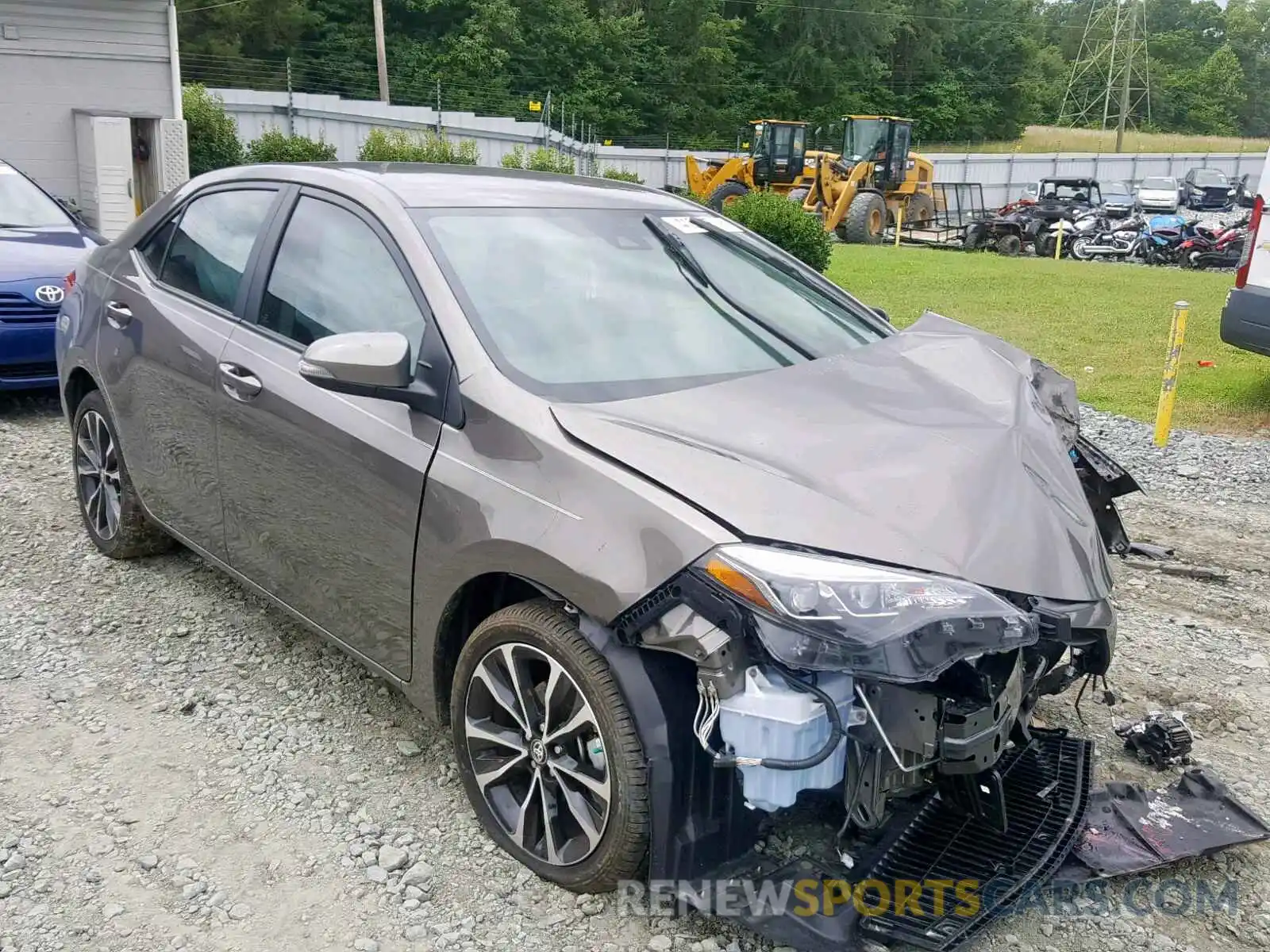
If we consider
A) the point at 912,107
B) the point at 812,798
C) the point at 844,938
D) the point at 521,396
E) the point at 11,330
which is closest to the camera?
the point at 844,938

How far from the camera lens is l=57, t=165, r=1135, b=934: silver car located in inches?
91.0

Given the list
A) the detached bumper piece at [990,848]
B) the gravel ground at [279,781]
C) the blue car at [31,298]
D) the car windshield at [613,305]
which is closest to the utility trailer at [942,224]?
the blue car at [31,298]

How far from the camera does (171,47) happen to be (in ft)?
51.1

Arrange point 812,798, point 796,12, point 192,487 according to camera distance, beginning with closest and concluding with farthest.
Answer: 1. point 812,798
2. point 192,487
3. point 796,12

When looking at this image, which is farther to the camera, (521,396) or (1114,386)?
(1114,386)

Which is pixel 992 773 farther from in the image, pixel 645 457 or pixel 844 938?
pixel 645 457

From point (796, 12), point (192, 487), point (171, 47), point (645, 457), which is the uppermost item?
point (796, 12)

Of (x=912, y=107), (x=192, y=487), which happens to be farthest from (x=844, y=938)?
(x=912, y=107)

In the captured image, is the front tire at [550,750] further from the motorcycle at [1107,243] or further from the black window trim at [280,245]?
the motorcycle at [1107,243]

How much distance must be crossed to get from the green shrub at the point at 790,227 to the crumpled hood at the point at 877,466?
12401 millimetres

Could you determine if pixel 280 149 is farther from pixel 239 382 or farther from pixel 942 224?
pixel 239 382

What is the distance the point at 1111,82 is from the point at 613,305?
85890mm

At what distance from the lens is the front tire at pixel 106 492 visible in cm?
451

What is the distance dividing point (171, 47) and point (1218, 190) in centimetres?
3307
